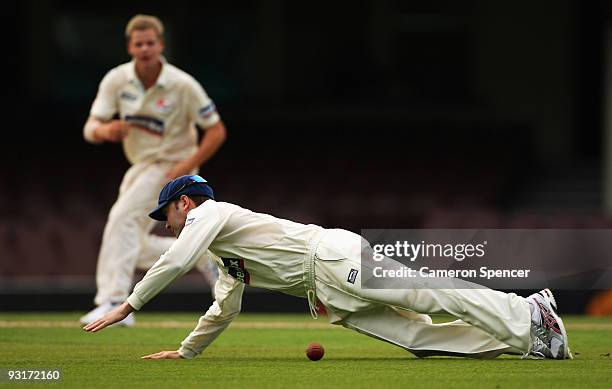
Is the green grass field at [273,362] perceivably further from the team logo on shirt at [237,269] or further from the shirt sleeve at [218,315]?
the team logo on shirt at [237,269]

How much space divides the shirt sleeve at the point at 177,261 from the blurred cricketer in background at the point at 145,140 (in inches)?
112

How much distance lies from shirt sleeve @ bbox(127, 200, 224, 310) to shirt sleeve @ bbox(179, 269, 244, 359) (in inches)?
16.5

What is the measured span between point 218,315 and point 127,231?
2678 mm

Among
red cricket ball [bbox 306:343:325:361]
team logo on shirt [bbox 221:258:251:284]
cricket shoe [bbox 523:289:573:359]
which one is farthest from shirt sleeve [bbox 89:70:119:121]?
cricket shoe [bbox 523:289:573:359]

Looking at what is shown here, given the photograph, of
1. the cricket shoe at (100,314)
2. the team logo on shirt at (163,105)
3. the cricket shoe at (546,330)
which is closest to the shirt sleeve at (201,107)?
the team logo on shirt at (163,105)

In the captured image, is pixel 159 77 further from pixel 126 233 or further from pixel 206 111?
pixel 126 233

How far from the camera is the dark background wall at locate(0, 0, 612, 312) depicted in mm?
16406

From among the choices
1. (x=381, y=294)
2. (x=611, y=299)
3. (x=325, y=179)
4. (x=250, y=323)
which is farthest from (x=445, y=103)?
(x=381, y=294)

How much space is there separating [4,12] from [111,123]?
10943 mm

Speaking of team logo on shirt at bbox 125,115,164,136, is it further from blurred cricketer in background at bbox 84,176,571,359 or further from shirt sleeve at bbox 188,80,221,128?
blurred cricketer in background at bbox 84,176,571,359

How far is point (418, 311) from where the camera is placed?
5.87 metres

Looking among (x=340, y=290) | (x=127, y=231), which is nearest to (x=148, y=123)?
(x=127, y=231)

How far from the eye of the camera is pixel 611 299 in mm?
10586

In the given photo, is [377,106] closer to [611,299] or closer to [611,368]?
[611,299]
